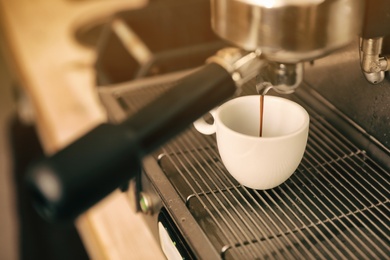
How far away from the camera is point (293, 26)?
0.37 meters

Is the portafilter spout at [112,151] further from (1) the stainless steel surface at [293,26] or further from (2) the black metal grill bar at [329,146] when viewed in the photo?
(2) the black metal grill bar at [329,146]

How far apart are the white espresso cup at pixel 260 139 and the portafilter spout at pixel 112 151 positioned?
0.08 m

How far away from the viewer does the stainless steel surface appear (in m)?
0.37

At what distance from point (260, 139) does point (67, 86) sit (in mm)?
615

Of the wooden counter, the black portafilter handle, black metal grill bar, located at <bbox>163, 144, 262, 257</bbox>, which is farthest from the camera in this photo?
the wooden counter

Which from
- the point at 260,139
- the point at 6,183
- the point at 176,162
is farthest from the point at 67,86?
the point at 6,183

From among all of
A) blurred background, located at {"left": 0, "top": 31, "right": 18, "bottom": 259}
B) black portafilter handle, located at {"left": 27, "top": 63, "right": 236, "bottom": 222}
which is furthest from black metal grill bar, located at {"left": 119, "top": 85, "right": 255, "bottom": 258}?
blurred background, located at {"left": 0, "top": 31, "right": 18, "bottom": 259}

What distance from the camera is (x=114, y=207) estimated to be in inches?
27.8

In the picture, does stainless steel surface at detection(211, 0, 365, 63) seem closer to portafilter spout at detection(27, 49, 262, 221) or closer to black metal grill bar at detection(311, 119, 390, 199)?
portafilter spout at detection(27, 49, 262, 221)

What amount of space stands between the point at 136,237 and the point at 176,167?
0.15 m

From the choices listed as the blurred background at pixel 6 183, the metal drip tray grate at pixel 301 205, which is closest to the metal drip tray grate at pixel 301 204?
the metal drip tray grate at pixel 301 205

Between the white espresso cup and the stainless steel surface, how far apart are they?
0.09 metres

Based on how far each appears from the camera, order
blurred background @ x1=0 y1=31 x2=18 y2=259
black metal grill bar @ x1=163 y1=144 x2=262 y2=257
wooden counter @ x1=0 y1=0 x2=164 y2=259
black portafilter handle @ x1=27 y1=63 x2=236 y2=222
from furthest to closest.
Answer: blurred background @ x1=0 y1=31 x2=18 y2=259 < wooden counter @ x1=0 y1=0 x2=164 y2=259 < black metal grill bar @ x1=163 y1=144 x2=262 y2=257 < black portafilter handle @ x1=27 y1=63 x2=236 y2=222

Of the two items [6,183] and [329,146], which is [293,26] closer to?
[329,146]
